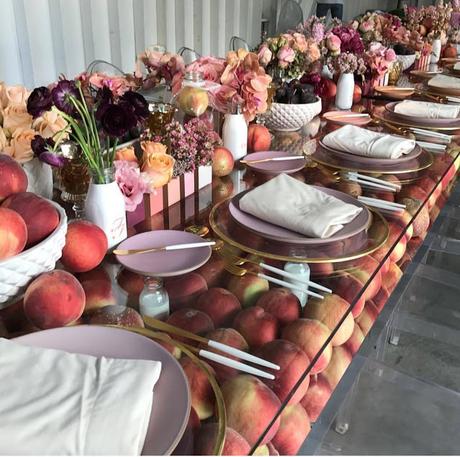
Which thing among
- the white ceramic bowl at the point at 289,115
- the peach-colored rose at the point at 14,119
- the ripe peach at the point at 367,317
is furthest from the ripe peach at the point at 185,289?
the white ceramic bowl at the point at 289,115

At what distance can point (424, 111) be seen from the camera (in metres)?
1.51

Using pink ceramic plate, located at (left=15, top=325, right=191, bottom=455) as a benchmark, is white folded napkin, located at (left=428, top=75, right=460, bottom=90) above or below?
below

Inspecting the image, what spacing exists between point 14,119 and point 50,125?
0.07 meters

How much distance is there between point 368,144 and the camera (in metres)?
1.16

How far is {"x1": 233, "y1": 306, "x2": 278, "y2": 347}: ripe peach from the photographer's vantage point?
591 mm

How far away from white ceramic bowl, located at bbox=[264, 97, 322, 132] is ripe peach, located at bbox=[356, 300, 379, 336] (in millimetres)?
699

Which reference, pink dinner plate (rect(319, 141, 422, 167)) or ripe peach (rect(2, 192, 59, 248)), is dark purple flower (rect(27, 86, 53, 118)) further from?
pink dinner plate (rect(319, 141, 422, 167))

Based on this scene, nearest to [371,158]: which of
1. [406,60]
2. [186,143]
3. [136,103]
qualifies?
[186,143]

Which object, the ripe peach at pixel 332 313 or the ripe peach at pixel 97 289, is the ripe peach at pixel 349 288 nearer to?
the ripe peach at pixel 332 313

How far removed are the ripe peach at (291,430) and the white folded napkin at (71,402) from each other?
14cm

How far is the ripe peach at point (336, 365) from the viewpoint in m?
0.66

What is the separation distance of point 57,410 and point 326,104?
151cm

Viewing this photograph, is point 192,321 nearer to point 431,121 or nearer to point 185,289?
point 185,289

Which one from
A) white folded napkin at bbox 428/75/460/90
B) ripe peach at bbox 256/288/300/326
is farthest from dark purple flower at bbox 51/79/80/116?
white folded napkin at bbox 428/75/460/90
